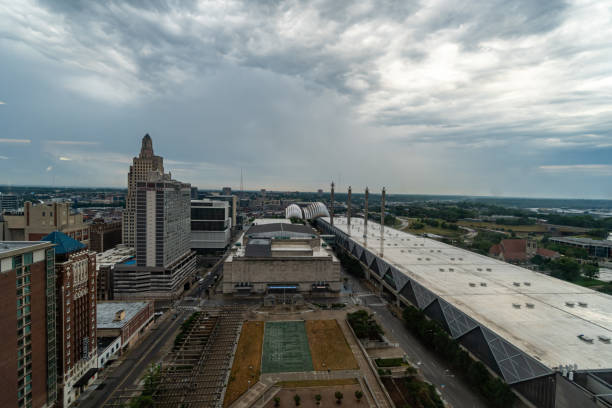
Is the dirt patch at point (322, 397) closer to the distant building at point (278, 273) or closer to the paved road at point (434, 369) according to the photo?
the paved road at point (434, 369)

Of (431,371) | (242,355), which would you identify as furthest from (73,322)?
(431,371)

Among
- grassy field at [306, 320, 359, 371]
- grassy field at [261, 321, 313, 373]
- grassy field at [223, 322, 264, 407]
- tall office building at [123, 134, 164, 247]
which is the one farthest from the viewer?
tall office building at [123, 134, 164, 247]

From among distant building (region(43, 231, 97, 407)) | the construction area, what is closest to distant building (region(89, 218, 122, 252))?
the construction area

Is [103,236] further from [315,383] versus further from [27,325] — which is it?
[315,383]

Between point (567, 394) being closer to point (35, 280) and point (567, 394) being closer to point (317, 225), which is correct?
point (35, 280)

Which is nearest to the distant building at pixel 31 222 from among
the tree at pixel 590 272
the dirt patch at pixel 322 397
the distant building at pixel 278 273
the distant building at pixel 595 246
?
the distant building at pixel 278 273

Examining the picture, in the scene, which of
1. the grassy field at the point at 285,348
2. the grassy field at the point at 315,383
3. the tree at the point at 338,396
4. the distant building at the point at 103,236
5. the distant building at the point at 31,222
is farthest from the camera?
the distant building at the point at 103,236

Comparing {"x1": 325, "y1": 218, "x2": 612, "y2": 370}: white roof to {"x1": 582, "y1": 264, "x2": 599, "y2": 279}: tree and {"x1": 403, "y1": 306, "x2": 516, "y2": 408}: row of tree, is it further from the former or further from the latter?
{"x1": 582, "y1": 264, "x2": 599, "y2": 279}: tree
